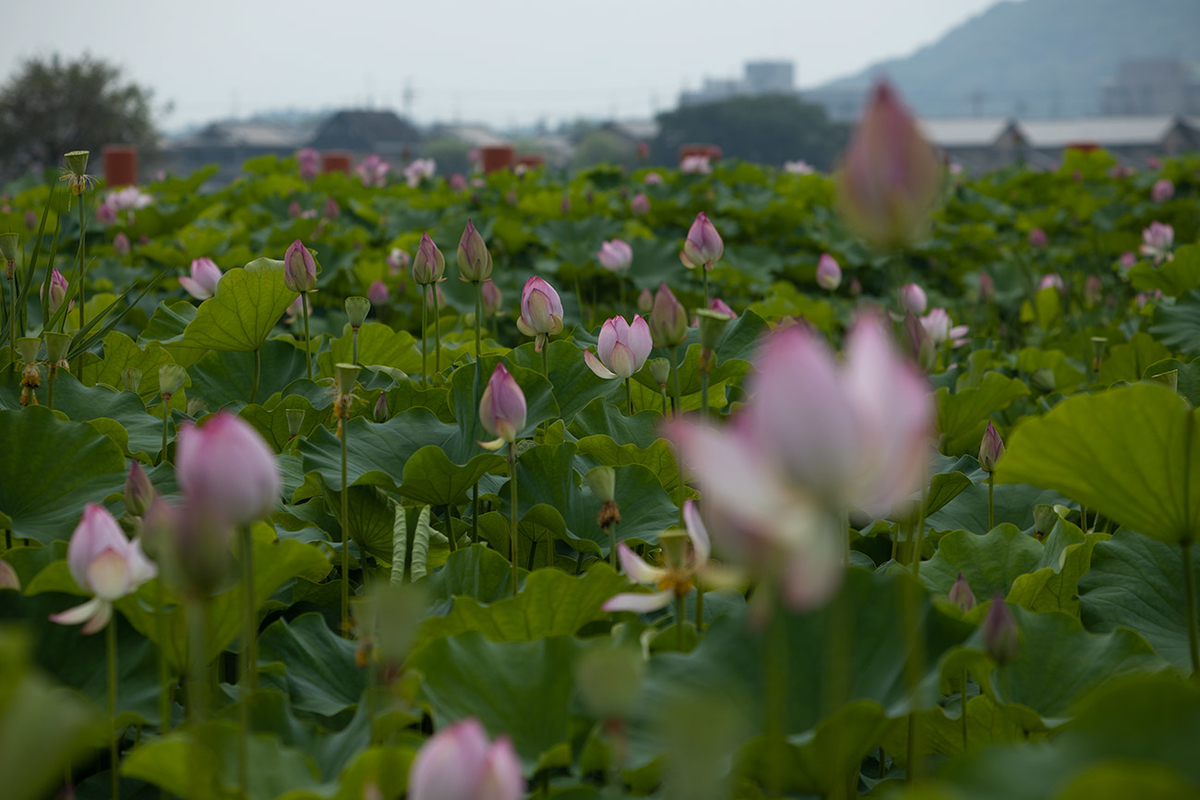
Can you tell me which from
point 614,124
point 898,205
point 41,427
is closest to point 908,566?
point 898,205

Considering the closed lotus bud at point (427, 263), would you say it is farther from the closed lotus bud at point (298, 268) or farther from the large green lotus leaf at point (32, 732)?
the large green lotus leaf at point (32, 732)

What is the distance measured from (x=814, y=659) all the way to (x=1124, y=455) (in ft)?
0.88

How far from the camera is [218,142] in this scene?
40.9 meters

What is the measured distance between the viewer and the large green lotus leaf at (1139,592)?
2.95 ft

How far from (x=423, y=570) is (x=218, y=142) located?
4380 cm

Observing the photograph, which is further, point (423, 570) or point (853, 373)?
point (423, 570)

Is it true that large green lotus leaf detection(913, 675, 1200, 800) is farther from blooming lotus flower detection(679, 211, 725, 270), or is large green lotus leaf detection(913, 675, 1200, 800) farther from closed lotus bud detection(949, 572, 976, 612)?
blooming lotus flower detection(679, 211, 725, 270)

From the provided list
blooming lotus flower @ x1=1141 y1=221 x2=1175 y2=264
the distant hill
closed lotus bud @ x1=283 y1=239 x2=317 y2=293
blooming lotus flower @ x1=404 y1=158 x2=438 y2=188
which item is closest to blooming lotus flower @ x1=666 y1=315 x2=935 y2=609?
closed lotus bud @ x1=283 y1=239 x2=317 y2=293

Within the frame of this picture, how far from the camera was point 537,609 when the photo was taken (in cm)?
81

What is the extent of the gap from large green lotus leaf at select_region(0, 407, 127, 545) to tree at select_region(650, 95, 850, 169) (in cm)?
3193

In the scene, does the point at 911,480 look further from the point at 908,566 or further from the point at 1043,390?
the point at 1043,390

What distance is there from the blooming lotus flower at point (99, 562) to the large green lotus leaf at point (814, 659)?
1.16 feet

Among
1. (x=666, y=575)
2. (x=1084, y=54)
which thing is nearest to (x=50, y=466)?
(x=666, y=575)

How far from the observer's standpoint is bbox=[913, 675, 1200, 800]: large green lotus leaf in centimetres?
47
